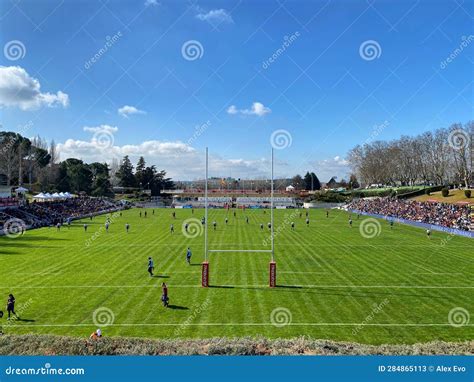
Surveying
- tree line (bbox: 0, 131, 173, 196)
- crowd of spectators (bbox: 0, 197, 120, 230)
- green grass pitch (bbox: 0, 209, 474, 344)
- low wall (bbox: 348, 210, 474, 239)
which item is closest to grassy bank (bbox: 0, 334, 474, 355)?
green grass pitch (bbox: 0, 209, 474, 344)

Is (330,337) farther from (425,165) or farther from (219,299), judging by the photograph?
(425,165)

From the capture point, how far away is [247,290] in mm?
20312

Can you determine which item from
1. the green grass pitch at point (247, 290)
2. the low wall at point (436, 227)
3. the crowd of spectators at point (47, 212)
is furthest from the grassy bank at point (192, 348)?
the crowd of spectators at point (47, 212)

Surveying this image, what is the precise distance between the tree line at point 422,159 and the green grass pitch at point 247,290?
56575 millimetres

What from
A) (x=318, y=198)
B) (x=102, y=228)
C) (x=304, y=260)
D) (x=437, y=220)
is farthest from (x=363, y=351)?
(x=318, y=198)

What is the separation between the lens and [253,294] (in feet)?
64.4

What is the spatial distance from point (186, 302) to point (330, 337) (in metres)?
6.72

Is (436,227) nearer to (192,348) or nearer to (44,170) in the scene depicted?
(192,348)

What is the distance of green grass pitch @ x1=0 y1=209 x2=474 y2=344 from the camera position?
15297mm

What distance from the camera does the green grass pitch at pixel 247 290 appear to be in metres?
15.3

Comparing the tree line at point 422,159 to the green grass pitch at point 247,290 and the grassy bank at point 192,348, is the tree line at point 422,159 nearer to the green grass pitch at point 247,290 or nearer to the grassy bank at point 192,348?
the green grass pitch at point 247,290

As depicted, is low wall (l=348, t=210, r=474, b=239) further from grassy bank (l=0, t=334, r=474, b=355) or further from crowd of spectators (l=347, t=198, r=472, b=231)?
grassy bank (l=0, t=334, r=474, b=355)

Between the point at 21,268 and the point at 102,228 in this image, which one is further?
the point at 102,228

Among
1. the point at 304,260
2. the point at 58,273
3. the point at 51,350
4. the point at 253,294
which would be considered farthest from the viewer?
the point at 304,260
